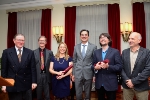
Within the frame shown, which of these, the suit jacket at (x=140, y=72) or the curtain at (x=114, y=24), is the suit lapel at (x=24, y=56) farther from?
the curtain at (x=114, y=24)

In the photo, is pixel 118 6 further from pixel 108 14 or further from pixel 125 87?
pixel 125 87

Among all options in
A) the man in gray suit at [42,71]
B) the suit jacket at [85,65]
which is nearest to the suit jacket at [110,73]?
the suit jacket at [85,65]

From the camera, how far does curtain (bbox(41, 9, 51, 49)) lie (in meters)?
A: 6.51

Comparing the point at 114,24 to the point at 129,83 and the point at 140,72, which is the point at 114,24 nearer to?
the point at 140,72

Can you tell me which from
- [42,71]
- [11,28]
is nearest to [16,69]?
[42,71]

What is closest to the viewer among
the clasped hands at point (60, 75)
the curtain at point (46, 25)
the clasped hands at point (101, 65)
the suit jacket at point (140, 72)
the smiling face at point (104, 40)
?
the suit jacket at point (140, 72)

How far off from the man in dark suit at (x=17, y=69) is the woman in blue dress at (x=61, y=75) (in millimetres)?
745

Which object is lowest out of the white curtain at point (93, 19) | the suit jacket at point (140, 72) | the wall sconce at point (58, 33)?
the suit jacket at point (140, 72)

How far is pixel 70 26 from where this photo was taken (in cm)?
639

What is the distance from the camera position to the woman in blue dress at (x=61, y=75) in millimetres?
3334

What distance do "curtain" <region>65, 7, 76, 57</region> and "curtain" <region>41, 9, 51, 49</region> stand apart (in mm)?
644

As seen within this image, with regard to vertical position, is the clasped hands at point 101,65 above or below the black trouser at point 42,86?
above

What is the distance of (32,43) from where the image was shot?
22.4 feet

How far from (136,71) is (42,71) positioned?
81.9 inches
